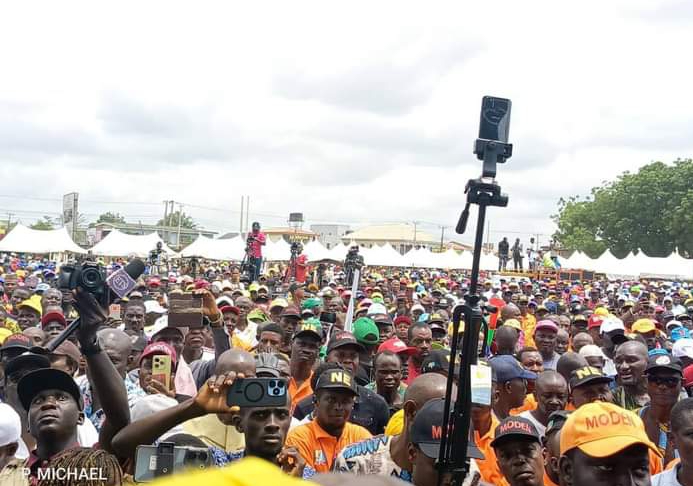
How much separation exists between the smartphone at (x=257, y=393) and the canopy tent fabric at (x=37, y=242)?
95.3ft

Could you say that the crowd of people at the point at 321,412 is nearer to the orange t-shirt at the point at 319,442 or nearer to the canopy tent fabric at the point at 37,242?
the orange t-shirt at the point at 319,442

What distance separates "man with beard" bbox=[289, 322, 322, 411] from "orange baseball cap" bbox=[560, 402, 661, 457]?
3721 mm

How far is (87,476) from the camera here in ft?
9.66

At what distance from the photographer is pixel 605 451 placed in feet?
10.2

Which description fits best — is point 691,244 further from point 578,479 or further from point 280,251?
point 578,479

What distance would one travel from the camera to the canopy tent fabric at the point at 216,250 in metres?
35.2

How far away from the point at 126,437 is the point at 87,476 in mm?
438

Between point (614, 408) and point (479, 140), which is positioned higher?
point (479, 140)

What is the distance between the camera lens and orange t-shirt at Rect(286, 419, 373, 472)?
16.0ft

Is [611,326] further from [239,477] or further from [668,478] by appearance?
[239,477]

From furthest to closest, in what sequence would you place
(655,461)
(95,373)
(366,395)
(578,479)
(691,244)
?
(691,244) < (366,395) < (655,461) < (95,373) < (578,479)

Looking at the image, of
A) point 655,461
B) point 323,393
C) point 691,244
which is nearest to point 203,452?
point 323,393

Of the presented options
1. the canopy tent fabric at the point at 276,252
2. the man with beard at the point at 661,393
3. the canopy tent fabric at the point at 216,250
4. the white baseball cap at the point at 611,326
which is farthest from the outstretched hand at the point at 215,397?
the canopy tent fabric at the point at 276,252

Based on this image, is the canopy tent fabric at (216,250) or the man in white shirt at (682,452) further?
the canopy tent fabric at (216,250)
